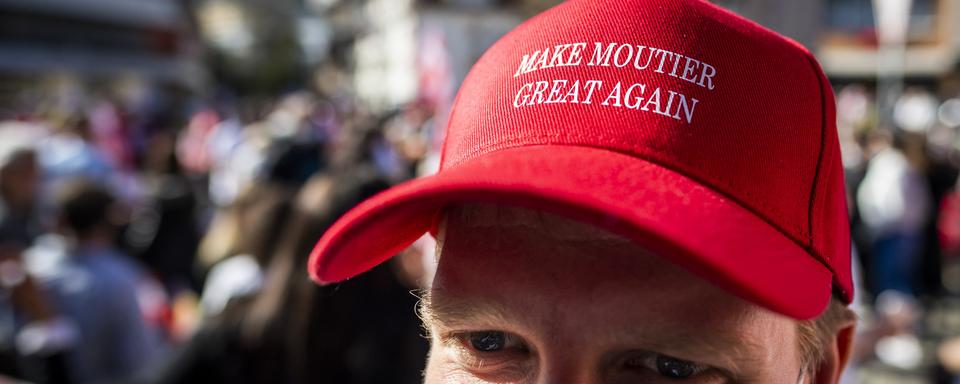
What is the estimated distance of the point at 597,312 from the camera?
0.91m

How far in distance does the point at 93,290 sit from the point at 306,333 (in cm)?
133

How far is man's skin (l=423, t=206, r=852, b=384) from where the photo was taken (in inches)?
35.2

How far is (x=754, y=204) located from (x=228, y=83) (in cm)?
4767

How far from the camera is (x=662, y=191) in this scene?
839 mm

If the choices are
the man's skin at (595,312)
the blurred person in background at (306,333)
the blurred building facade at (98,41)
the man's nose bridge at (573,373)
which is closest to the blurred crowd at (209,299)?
the blurred person in background at (306,333)

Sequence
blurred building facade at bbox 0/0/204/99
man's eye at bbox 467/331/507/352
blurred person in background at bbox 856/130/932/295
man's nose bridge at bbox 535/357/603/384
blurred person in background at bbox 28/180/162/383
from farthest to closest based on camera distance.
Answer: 1. blurred building facade at bbox 0/0/204/99
2. blurred person in background at bbox 856/130/932/295
3. blurred person in background at bbox 28/180/162/383
4. man's eye at bbox 467/331/507/352
5. man's nose bridge at bbox 535/357/603/384

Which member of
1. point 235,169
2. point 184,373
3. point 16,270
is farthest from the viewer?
point 235,169

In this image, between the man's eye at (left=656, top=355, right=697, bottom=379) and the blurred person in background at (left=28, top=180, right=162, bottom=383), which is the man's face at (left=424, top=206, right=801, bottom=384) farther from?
the blurred person in background at (left=28, top=180, right=162, bottom=383)

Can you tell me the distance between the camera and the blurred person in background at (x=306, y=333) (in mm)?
2486

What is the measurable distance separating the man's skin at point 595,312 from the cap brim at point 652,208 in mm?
58

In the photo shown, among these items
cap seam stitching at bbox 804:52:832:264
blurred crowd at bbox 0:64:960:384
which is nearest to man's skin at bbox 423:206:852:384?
Result: cap seam stitching at bbox 804:52:832:264

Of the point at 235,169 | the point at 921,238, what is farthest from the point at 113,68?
the point at 921,238

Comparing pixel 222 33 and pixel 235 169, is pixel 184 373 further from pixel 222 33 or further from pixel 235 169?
pixel 222 33

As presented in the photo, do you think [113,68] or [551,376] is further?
[113,68]
